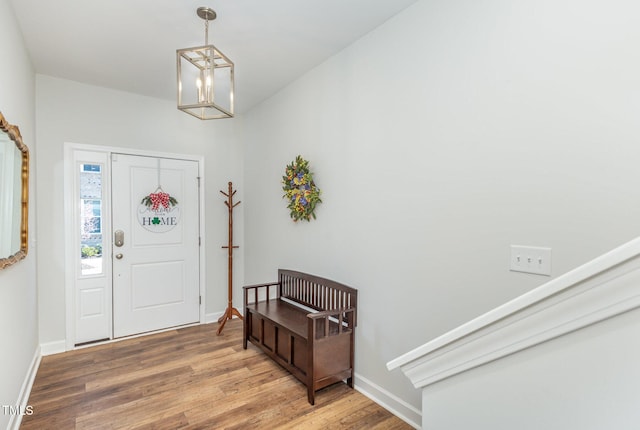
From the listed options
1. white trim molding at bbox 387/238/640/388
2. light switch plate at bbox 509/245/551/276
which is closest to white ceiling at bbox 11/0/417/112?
light switch plate at bbox 509/245/551/276

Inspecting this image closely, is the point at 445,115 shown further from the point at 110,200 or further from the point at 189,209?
the point at 110,200

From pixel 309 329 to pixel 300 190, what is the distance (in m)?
1.35

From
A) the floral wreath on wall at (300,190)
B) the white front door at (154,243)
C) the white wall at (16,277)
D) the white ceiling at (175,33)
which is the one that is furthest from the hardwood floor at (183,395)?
the white ceiling at (175,33)

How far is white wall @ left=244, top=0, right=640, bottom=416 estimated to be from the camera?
4.67ft

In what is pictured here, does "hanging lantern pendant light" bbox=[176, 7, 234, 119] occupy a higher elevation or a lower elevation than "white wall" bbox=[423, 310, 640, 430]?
higher

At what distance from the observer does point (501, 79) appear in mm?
1747

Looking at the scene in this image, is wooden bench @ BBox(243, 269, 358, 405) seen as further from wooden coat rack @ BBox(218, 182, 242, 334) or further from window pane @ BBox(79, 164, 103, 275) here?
window pane @ BBox(79, 164, 103, 275)

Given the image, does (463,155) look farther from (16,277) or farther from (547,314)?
(16,277)

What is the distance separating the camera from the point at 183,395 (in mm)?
2500

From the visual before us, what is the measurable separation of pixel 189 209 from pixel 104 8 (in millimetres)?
2307

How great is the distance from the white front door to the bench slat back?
1.41 m

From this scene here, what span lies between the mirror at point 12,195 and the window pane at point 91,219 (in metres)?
1.17

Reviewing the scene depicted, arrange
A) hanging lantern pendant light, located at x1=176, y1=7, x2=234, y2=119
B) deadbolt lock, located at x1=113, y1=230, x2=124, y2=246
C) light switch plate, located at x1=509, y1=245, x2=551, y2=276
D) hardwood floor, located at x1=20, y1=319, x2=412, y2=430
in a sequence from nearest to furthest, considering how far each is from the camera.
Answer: light switch plate, located at x1=509, y1=245, x2=551, y2=276 < hanging lantern pendant light, located at x1=176, y1=7, x2=234, y2=119 < hardwood floor, located at x1=20, y1=319, x2=412, y2=430 < deadbolt lock, located at x1=113, y1=230, x2=124, y2=246

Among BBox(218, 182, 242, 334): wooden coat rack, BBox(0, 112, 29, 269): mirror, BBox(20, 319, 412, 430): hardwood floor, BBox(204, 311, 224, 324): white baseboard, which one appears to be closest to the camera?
BBox(0, 112, 29, 269): mirror
